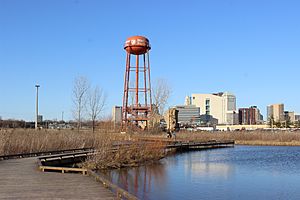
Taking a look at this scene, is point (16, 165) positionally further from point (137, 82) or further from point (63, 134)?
point (137, 82)

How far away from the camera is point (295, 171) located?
24531 mm

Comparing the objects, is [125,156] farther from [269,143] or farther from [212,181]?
[269,143]

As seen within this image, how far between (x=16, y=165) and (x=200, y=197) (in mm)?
9621

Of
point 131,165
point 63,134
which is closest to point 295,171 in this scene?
point 131,165

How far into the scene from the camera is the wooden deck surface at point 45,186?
1146 centimetres

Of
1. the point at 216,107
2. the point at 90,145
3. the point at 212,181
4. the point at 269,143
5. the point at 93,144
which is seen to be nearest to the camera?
the point at 212,181

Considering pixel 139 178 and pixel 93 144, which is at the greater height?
pixel 93 144

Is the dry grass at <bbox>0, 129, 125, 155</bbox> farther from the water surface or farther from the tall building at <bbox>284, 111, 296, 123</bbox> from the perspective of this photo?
the tall building at <bbox>284, 111, 296, 123</bbox>

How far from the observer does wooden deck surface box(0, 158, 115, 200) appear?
11461 mm

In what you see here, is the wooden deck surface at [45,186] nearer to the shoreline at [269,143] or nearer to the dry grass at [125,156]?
the dry grass at [125,156]

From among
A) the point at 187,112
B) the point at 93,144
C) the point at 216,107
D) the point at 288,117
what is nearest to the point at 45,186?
the point at 93,144

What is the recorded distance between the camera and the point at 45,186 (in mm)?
13195

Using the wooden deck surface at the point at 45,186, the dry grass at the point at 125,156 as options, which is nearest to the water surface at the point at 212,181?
the dry grass at the point at 125,156

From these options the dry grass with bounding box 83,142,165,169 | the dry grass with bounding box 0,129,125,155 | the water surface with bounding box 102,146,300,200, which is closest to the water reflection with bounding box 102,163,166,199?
the water surface with bounding box 102,146,300,200
